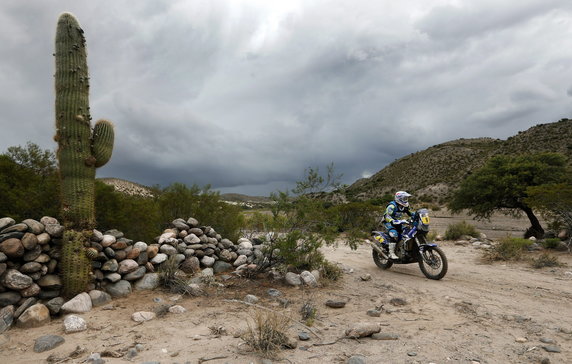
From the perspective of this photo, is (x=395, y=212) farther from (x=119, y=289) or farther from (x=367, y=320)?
(x=119, y=289)

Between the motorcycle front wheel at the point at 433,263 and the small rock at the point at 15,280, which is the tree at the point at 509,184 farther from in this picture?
the small rock at the point at 15,280

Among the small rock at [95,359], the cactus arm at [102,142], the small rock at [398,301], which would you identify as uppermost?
the cactus arm at [102,142]

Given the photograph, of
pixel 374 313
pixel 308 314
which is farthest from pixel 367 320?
pixel 308 314

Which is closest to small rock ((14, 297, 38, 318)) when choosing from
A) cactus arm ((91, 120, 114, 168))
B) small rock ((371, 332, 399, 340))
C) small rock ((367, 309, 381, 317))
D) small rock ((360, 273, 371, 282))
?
cactus arm ((91, 120, 114, 168))

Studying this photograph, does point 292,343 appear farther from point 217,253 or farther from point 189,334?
point 217,253

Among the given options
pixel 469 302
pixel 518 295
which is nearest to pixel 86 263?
pixel 469 302

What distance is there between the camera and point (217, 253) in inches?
320

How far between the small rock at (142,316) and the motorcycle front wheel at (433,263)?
18.5 ft

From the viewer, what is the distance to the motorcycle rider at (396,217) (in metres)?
8.22

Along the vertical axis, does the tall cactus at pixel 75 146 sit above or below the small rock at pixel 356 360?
above

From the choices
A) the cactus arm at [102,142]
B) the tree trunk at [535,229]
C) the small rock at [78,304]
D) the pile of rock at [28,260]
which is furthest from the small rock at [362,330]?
the tree trunk at [535,229]

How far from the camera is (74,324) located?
462cm

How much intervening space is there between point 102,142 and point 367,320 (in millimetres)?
5623

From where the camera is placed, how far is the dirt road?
3.74 meters
